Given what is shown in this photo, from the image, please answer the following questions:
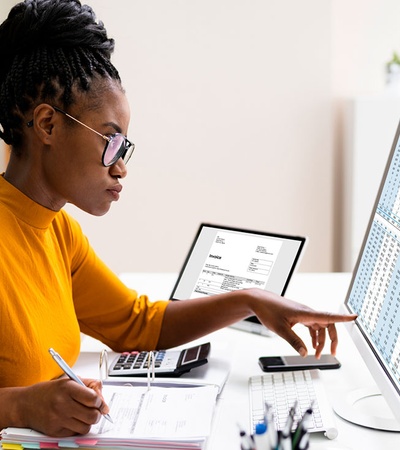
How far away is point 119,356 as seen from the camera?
1376 mm

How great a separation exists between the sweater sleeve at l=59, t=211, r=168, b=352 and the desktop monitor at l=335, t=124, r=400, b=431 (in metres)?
0.40

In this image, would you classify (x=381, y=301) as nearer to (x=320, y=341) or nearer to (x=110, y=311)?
(x=320, y=341)

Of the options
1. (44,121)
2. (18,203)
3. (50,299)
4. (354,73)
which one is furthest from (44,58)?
(354,73)

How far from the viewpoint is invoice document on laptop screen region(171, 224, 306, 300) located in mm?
Answer: 1557

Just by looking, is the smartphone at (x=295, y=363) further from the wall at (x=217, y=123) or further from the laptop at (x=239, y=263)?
the wall at (x=217, y=123)

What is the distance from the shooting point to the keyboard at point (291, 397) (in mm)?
1038

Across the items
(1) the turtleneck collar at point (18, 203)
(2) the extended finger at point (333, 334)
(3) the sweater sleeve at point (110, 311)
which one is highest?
(1) the turtleneck collar at point (18, 203)

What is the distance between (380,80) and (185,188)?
1.07 m

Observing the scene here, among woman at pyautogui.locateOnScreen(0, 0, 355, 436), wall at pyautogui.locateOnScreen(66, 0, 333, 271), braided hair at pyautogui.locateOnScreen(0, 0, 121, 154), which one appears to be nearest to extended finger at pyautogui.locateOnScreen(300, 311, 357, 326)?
woman at pyautogui.locateOnScreen(0, 0, 355, 436)

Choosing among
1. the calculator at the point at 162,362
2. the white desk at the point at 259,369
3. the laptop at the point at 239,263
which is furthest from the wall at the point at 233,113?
the calculator at the point at 162,362

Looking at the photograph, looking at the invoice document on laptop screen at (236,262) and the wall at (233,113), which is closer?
the invoice document on laptop screen at (236,262)

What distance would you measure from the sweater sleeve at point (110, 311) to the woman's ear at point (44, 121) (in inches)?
12.2

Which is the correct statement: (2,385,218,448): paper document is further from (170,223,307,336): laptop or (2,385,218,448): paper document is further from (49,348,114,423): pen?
(170,223,307,336): laptop

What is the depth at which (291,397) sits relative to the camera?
1.15m
